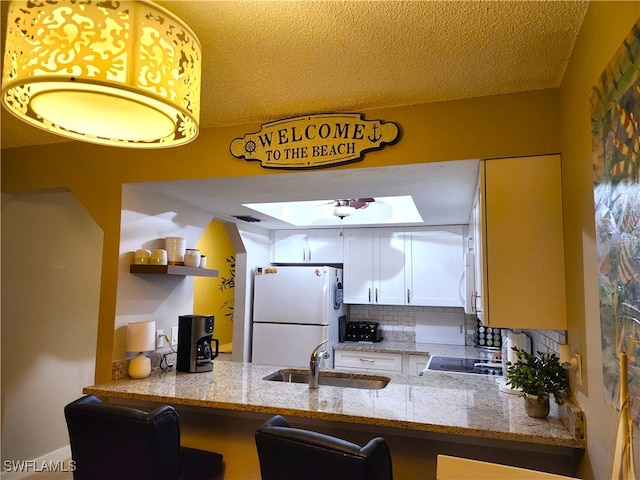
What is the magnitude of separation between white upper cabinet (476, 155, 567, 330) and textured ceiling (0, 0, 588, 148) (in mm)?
397

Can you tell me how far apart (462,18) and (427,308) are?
11.0 ft

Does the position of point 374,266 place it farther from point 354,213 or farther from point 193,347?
point 193,347

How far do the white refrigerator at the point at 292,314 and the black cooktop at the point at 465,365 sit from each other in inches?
39.8

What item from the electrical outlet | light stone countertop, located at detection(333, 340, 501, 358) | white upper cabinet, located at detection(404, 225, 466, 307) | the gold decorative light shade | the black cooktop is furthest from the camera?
white upper cabinet, located at detection(404, 225, 466, 307)

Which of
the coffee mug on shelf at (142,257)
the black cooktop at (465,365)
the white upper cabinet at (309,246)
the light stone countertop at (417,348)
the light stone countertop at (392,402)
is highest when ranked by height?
the white upper cabinet at (309,246)

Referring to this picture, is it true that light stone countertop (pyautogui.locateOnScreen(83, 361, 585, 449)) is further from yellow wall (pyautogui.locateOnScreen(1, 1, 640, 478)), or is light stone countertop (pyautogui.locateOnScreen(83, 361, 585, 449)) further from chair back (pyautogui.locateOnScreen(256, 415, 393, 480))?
chair back (pyautogui.locateOnScreen(256, 415, 393, 480))

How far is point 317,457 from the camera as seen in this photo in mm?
1295

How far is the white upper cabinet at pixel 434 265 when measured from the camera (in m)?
3.96

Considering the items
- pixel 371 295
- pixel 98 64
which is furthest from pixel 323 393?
pixel 371 295

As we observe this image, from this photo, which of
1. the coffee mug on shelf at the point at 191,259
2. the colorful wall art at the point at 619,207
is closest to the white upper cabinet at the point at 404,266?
the coffee mug on shelf at the point at 191,259

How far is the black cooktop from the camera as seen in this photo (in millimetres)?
3110

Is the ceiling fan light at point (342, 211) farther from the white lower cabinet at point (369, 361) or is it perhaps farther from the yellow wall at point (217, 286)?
the yellow wall at point (217, 286)

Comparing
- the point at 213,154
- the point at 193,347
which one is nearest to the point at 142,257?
the point at 193,347

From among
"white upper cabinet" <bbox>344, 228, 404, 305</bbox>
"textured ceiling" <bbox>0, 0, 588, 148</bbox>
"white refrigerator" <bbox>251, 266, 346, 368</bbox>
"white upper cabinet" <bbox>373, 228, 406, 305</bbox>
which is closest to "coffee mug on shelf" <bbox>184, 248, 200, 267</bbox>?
"textured ceiling" <bbox>0, 0, 588, 148</bbox>
